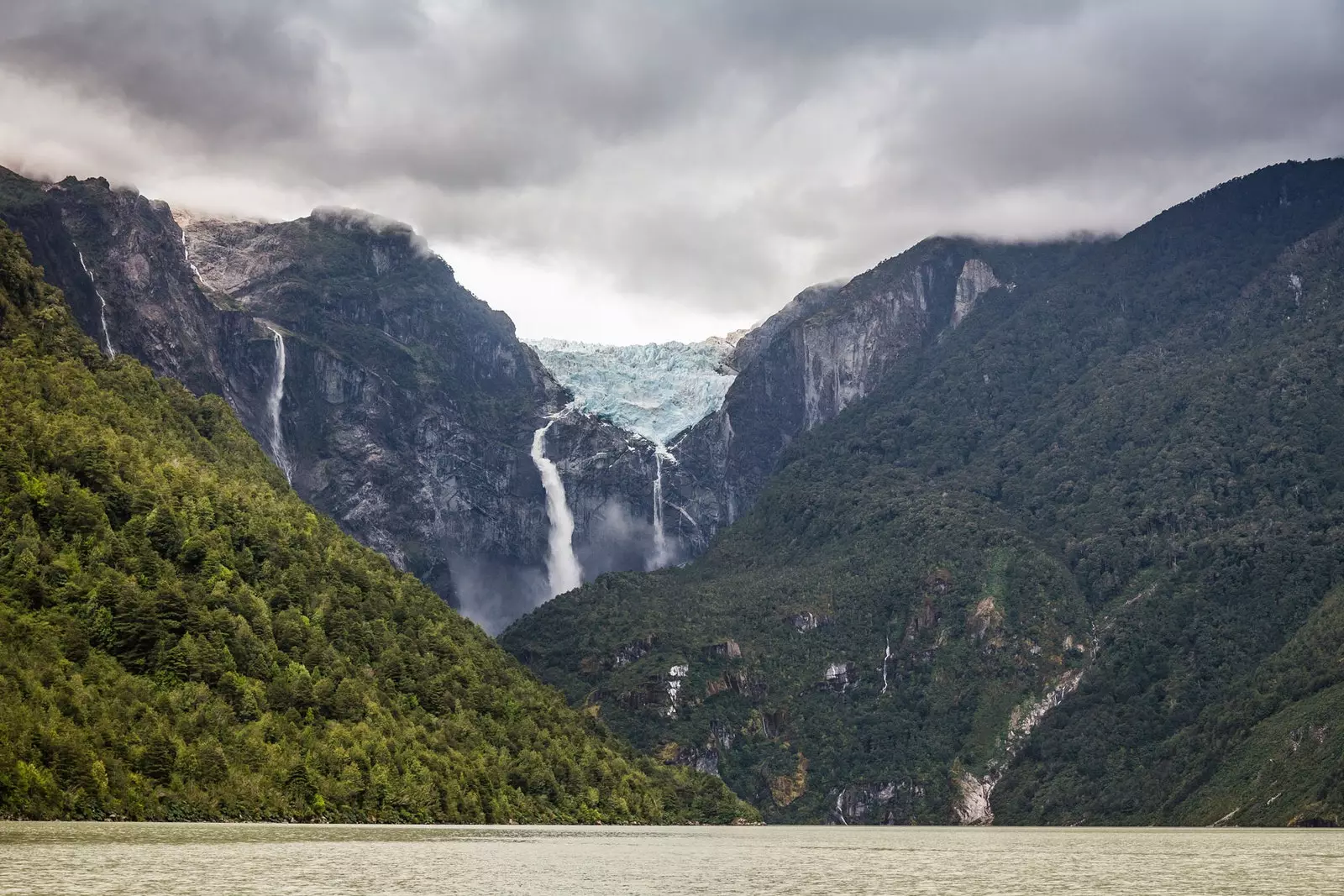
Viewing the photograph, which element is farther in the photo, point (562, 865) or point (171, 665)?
point (171, 665)

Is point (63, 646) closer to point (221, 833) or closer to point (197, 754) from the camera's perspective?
point (197, 754)

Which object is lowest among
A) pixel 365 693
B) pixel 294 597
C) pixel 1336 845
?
pixel 1336 845

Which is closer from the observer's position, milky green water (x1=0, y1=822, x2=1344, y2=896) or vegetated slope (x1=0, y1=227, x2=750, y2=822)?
milky green water (x1=0, y1=822, x2=1344, y2=896)

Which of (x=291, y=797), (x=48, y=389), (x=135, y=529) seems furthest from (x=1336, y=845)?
(x=48, y=389)

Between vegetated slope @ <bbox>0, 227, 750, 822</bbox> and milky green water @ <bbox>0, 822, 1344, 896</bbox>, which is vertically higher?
vegetated slope @ <bbox>0, 227, 750, 822</bbox>

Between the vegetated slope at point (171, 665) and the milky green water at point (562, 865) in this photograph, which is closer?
the milky green water at point (562, 865)

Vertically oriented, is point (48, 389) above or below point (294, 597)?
above

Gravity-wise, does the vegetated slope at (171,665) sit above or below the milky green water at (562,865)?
above

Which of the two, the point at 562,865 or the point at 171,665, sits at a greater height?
the point at 171,665
